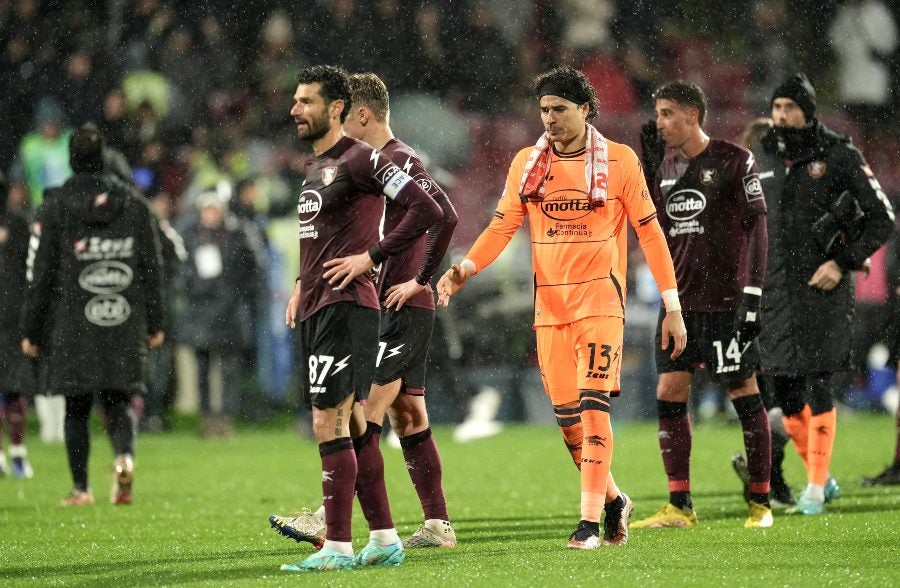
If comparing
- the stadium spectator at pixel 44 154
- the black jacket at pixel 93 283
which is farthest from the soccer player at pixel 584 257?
the stadium spectator at pixel 44 154

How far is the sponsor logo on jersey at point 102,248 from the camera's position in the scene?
10.6m

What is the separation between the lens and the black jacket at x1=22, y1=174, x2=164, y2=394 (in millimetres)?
10500

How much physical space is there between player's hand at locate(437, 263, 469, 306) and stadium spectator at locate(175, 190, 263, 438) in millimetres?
9797

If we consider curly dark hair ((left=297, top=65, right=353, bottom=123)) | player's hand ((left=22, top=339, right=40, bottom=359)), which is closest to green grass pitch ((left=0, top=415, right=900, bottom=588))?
player's hand ((left=22, top=339, right=40, bottom=359))

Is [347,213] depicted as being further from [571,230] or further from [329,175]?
[571,230]

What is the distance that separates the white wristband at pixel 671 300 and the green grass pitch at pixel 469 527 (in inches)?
44.1

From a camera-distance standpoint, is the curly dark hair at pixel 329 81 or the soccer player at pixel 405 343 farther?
the soccer player at pixel 405 343

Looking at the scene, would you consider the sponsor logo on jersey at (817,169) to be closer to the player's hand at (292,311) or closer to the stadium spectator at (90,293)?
the player's hand at (292,311)

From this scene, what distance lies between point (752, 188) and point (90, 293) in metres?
4.61

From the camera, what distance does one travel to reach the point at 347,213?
6.73m

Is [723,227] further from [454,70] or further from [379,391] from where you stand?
[454,70]

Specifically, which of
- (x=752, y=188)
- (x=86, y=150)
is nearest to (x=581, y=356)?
(x=752, y=188)

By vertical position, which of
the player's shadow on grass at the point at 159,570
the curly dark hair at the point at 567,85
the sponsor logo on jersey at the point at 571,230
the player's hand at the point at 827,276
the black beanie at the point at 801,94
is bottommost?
the player's shadow on grass at the point at 159,570

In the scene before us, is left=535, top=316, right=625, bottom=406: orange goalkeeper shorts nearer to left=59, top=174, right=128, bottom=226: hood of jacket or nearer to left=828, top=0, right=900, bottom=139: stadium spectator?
left=59, top=174, right=128, bottom=226: hood of jacket
